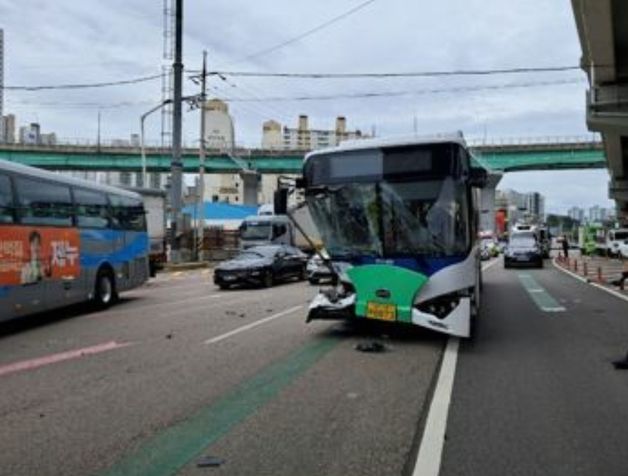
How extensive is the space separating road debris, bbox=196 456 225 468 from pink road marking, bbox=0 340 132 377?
504 centimetres

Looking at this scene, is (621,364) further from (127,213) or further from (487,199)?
(127,213)

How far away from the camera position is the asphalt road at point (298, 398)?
6.42m

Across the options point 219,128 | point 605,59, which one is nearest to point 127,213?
point 605,59

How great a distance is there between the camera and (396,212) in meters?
13.0

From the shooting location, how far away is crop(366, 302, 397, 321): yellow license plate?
12.7 metres

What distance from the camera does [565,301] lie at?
70.9 feet

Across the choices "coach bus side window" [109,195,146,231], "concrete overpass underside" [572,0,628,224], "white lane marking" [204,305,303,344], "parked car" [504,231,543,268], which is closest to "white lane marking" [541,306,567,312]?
"white lane marking" [204,305,303,344]

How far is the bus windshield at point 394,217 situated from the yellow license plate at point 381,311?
0.79m

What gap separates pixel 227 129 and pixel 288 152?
718 cm

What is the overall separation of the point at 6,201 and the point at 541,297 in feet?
47.8

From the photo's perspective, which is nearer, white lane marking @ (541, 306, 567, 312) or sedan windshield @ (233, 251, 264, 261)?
white lane marking @ (541, 306, 567, 312)

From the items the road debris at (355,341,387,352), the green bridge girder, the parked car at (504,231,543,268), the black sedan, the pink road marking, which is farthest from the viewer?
the green bridge girder

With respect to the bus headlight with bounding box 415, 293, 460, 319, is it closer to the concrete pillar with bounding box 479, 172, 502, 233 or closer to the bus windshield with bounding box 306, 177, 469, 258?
the bus windshield with bounding box 306, 177, 469, 258

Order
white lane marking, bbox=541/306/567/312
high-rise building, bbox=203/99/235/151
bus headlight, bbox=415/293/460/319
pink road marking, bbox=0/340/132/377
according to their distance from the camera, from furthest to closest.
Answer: high-rise building, bbox=203/99/235/151, white lane marking, bbox=541/306/567/312, bus headlight, bbox=415/293/460/319, pink road marking, bbox=0/340/132/377
